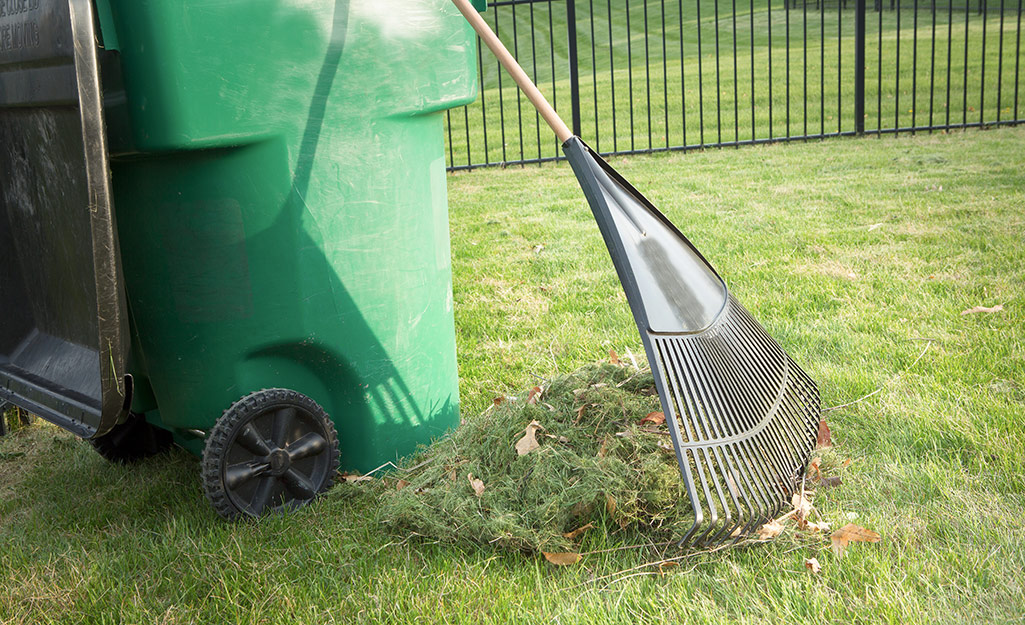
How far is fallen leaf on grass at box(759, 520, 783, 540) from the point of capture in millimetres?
1702

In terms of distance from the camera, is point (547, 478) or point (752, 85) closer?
point (547, 478)

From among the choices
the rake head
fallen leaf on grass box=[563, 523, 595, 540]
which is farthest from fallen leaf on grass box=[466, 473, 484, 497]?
the rake head

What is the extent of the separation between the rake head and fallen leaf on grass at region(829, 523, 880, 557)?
114 millimetres

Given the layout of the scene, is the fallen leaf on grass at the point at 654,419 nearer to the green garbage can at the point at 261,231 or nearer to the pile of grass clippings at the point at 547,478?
the pile of grass clippings at the point at 547,478

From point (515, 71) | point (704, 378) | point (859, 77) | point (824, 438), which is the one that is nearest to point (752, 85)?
point (859, 77)

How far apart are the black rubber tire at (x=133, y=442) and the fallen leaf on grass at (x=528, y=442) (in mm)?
1054

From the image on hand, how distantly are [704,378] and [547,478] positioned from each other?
396mm

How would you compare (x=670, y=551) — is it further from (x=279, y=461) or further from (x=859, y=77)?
(x=859, y=77)

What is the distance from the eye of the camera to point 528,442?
1.98m

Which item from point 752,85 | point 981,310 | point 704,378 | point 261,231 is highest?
point 752,85

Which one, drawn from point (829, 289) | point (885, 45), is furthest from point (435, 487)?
point (885, 45)

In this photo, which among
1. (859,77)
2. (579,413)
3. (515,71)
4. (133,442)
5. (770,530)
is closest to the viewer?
(770,530)

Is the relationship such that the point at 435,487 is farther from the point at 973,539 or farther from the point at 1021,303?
the point at 1021,303

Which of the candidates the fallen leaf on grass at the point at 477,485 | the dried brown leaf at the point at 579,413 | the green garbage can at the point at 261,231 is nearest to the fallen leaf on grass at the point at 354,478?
the green garbage can at the point at 261,231
